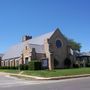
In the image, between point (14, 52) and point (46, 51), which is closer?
point (46, 51)

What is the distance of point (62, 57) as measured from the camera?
2542 inches

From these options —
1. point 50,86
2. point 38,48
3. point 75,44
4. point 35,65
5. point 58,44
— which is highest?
point 75,44

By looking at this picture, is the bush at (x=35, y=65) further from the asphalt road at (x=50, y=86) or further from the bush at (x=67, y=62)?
the asphalt road at (x=50, y=86)

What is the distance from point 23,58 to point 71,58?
11954 millimetres

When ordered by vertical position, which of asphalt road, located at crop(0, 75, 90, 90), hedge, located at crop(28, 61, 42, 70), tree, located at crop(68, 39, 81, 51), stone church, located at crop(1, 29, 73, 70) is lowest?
asphalt road, located at crop(0, 75, 90, 90)

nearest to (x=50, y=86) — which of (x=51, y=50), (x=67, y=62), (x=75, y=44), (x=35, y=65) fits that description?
(x=35, y=65)

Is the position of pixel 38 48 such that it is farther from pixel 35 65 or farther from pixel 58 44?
pixel 35 65

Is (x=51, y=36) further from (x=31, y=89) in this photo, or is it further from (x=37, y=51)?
(x=31, y=89)

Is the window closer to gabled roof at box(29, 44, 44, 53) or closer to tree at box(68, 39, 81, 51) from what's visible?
gabled roof at box(29, 44, 44, 53)

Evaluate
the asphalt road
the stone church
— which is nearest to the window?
the stone church

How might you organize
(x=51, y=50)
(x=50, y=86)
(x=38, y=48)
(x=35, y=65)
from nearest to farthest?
(x=50, y=86)
(x=35, y=65)
(x=51, y=50)
(x=38, y=48)

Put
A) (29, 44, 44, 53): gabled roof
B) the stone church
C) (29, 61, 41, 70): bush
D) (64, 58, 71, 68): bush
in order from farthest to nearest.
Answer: (64, 58, 71, 68): bush < (29, 44, 44, 53): gabled roof < the stone church < (29, 61, 41, 70): bush

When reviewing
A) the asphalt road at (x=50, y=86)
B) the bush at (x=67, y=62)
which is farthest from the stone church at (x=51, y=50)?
the asphalt road at (x=50, y=86)

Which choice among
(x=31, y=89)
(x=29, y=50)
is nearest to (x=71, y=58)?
(x=29, y=50)
